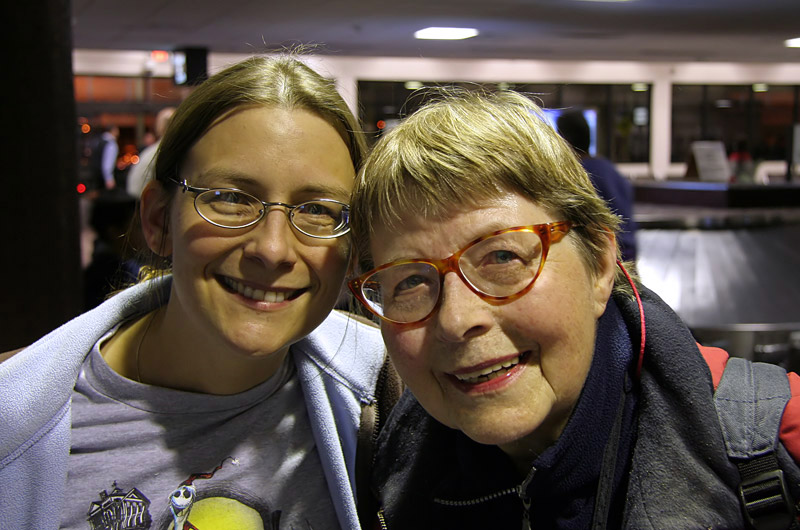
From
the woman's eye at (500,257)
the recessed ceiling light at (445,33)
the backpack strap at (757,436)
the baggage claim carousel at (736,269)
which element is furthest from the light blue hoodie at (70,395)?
the recessed ceiling light at (445,33)

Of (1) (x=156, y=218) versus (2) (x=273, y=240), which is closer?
(2) (x=273, y=240)

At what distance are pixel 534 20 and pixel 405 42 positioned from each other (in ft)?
11.3

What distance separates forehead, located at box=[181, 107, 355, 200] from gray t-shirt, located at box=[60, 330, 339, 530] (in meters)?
0.47

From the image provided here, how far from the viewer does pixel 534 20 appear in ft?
33.7

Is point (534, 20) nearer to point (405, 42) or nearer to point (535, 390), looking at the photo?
point (405, 42)

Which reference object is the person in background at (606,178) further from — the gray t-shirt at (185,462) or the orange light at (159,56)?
the orange light at (159,56)

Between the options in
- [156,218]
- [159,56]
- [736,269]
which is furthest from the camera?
[159,56]

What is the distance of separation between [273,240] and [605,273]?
618 mm

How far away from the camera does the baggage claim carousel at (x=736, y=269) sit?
587 centimetres

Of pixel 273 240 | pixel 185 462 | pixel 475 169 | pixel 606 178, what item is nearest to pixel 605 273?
pixel 475 169

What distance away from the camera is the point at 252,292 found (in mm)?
1458

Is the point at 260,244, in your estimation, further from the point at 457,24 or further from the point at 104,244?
the point at 457,24

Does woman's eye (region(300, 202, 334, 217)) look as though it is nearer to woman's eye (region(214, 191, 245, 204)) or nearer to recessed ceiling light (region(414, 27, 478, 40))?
woman's eye (region(214, 191, 245, 204))

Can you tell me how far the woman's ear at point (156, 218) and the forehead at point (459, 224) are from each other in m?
0.60
